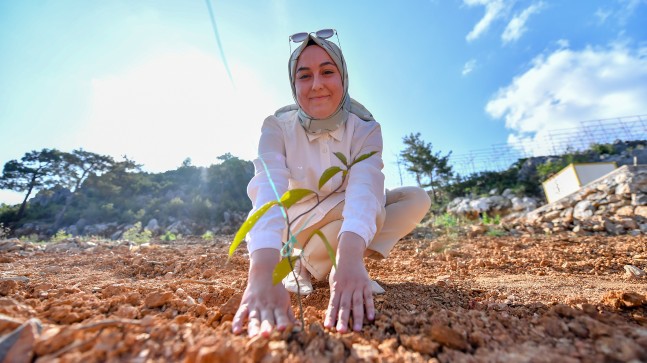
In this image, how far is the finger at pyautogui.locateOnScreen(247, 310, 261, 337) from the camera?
2.20 feet

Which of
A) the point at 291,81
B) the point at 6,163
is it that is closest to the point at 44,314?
the point at 291,81

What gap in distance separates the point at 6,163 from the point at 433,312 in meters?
25.0

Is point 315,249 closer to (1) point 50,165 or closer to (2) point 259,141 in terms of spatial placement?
(2) point 259,141

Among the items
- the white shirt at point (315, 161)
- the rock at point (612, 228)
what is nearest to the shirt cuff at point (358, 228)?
the white shirt at point (315, 161)

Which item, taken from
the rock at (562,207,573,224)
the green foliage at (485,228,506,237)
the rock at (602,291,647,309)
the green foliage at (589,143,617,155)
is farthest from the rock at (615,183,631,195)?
the green foliage at (589,143,617,155)

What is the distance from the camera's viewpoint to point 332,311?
82cm

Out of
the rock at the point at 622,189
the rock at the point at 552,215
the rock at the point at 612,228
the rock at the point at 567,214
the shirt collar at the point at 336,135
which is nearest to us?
the shirt collar at the point at 336,135

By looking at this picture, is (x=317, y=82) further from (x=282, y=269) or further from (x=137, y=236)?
(x=137, y=236)

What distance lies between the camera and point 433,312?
2.88ft

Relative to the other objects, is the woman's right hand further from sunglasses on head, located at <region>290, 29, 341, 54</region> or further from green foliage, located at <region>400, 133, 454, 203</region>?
green foliage, located at <region>400, 133, 454, 203</region>

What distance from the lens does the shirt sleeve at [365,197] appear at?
104 cm

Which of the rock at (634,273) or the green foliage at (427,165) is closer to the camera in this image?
the rock at (634,273)

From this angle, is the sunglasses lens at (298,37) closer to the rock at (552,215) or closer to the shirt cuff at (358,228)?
the shirt cuff at (358,228)

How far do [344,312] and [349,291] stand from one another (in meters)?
0.08
